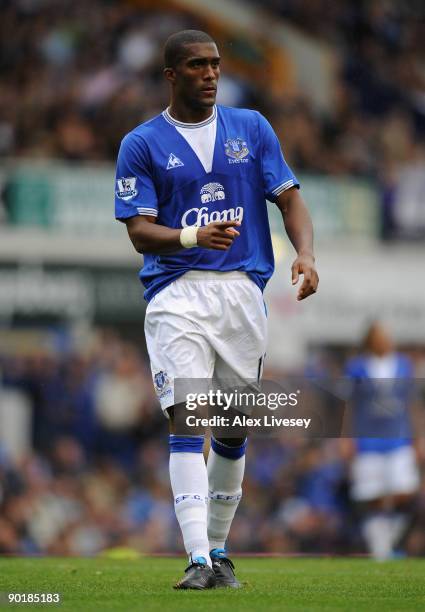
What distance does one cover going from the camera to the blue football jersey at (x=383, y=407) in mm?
11711

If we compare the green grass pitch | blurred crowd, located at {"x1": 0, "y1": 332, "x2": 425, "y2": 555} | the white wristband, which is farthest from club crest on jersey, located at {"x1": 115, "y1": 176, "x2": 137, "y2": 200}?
blurred crowd, located at {"x1": 0, "y1": 332, "x2": 425, "y2": 555}

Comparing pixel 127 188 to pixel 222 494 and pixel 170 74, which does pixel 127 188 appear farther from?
pixel 222 494

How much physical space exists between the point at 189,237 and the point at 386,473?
659cm

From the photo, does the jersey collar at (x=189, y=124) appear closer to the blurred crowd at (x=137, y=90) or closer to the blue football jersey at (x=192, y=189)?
the blue football jersey at (x=192, y=189)

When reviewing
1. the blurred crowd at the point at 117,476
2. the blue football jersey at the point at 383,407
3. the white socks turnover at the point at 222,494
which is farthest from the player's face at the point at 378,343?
the white socks turnover at the point at 222,494

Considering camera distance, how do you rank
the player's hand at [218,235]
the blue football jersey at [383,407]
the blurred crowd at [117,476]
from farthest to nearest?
the blurred crowd at [117,476], the blue football jersey at [383,407], the player's hand at [218,235]

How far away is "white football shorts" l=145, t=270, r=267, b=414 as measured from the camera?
721 centimetres

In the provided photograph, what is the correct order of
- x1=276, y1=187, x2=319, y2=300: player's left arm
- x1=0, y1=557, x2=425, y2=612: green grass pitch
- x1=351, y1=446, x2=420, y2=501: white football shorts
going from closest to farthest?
x1=0, y1=557, x2=425, y2=612: green grass pitch → x1=276, y1=187, x2=319, y2=300: player's left arm → x1=351, y1=446, x2=420, y2=501: white football shorts

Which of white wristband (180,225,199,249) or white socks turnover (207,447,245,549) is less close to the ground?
white wristband (180,225,199,249)

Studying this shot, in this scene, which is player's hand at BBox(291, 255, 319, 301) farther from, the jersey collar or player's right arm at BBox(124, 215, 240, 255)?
the jersey collar

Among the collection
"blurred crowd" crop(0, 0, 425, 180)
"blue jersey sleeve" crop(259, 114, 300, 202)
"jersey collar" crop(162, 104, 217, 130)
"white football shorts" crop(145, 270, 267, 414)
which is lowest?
"white football shorts" crop(145, 270, 267, 414)

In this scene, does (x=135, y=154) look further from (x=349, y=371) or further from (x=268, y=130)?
(x=349, y=371)

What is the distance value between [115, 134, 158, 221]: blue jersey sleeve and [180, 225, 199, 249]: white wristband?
336 mm

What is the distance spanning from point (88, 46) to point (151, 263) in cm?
1578
